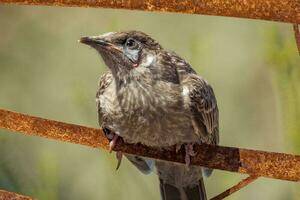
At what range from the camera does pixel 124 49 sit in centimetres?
101

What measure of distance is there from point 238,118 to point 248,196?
0.65 feet

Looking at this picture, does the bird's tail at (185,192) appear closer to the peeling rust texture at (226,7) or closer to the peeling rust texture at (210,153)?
the peeling rust texture at (210,153)

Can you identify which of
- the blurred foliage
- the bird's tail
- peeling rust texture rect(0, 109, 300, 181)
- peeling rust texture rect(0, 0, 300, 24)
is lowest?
the bird's tail

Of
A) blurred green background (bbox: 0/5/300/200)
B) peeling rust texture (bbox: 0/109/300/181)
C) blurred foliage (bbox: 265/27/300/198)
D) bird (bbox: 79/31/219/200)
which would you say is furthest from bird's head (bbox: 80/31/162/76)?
blurred green background (bbox: 0/5/300/200)

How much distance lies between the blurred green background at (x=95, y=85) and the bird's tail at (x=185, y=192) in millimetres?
358

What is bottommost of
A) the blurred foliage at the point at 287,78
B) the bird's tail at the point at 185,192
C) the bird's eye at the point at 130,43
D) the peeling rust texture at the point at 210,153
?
the bird's tail at the point at 185,192

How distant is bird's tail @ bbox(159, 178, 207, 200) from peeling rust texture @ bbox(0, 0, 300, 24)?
643 mm

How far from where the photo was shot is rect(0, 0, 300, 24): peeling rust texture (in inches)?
23.8

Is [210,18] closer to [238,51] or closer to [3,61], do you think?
[238,51]

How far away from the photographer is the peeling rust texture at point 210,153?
63 cm

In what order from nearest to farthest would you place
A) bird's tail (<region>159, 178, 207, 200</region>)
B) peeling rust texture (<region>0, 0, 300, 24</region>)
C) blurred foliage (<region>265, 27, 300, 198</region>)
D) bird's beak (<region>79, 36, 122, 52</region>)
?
peeling rust texture (<region>0, 0, 300, 24</region>), bird's beak (<region>79, 36, 122, 52</region>), bird's tail (<region>159, 178, 207, 200</region>), blurred foliage (<region>265, 27, 300, 198</region>)

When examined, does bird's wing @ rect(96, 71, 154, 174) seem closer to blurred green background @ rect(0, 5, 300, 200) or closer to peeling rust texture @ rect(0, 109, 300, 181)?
peeling rust texture @ rect(0, 109, 300, 181)

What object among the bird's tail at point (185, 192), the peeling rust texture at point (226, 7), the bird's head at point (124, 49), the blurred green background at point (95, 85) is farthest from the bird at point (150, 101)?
the blurred green background at point (95, 85)

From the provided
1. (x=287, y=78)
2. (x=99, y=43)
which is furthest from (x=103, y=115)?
(x=287, y=78)
